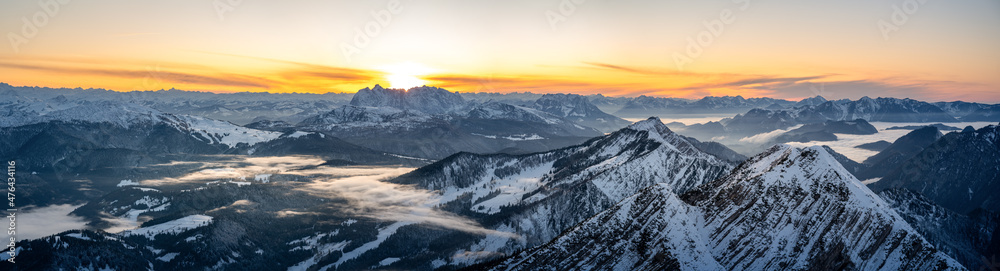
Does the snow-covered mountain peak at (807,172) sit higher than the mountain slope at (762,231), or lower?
higher

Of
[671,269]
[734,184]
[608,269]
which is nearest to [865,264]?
[734,184]

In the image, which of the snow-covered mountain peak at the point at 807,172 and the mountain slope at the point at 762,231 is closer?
the mountain slope at the point at 762,231

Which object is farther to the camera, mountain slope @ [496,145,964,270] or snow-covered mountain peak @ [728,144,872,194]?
snow-covered mountain peak @ [728,144,872,194]

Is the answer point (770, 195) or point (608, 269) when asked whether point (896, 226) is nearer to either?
point (770, 195)

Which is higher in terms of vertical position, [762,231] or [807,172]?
[807,172]

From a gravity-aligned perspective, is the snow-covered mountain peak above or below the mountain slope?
above

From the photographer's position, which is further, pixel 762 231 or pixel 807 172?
pixel 807 172

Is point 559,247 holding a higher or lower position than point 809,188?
lower

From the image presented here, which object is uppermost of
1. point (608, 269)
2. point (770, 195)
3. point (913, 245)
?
point (770, 195)
